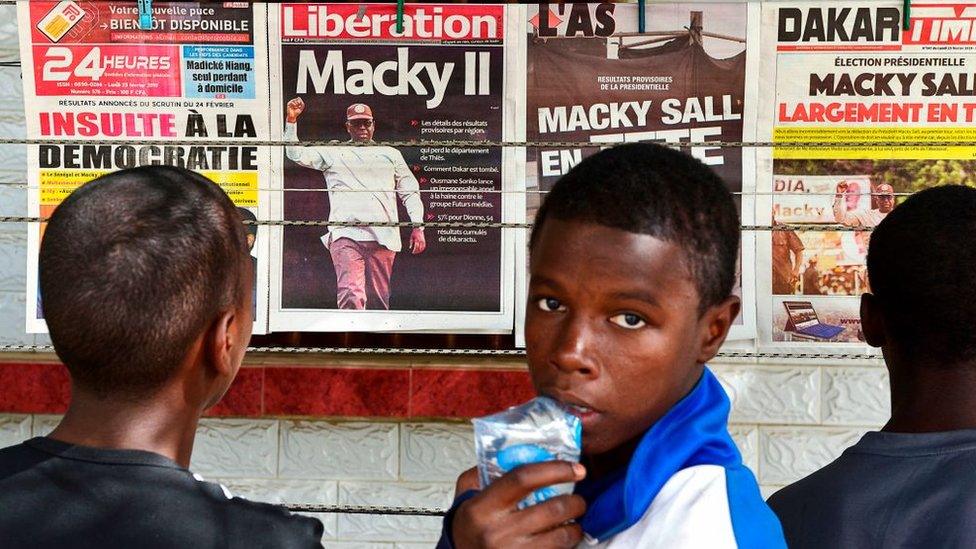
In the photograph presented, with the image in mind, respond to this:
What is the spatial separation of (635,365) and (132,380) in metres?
0.53

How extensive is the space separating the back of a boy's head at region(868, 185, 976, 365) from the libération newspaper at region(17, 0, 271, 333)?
4.01 feet

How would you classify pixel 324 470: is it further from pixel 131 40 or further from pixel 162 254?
pixel 162 254

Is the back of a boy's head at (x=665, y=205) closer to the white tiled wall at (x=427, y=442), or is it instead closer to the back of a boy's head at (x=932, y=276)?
the back of a boy's head at (x=932, y=276)

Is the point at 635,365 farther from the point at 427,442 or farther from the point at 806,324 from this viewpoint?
the point at 427,442

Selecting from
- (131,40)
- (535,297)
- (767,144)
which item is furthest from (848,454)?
(131,40)

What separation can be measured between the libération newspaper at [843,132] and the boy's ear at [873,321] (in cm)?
61

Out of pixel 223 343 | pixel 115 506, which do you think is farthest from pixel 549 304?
pixel 115 506

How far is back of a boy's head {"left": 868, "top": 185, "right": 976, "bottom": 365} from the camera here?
1.36 meters

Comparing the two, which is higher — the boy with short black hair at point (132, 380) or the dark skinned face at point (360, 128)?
the dark skinned face at point (360, 128)

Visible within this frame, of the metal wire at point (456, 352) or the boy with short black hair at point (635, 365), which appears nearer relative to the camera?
the boy with short black hair at point (635, 365)

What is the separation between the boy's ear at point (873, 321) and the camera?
1450 millimetres

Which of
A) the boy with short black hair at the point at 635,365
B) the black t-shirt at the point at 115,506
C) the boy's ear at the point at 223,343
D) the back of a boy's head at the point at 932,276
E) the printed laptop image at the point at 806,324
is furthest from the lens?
the printed laptop image at the point at 806,324

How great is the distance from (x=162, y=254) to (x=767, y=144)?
4.08ft

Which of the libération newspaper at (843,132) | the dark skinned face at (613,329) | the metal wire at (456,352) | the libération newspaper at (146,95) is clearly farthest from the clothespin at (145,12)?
the dark skinned face at (613,329)
